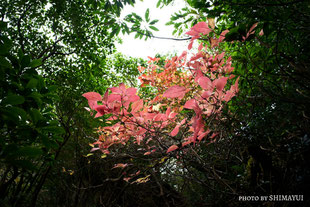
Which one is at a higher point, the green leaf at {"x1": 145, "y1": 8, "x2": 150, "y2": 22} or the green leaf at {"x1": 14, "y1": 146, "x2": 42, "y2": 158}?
the green leaf at {"x1": 145, "y1": 8, "x2": 150, "y2": 22}

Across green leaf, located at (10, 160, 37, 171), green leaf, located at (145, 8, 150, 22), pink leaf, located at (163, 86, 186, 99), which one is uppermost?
green leaf, located at (145, 8, 150, 22)

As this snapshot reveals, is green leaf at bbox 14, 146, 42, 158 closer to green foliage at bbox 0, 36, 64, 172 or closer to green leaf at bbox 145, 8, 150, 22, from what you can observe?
green foliage at bbox 0, 36, 64, 172

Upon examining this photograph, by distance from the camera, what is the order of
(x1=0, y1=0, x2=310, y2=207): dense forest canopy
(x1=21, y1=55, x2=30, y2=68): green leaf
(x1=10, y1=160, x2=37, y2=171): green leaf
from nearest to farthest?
1. (x1=10, y1=160, x2=37, y2=171): green leaf
2. (x1=0, y1=0, x2=310, y2=207): dense forest canopy
3. (x1=21, y1=55, x2=30, y2=68): green leaf

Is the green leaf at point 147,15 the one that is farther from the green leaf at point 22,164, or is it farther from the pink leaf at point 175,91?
the green leaf at point 22,164

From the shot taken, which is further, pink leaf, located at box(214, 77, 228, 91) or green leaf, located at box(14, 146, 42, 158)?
pink leaf, located at box(214, 77, 228, 91)

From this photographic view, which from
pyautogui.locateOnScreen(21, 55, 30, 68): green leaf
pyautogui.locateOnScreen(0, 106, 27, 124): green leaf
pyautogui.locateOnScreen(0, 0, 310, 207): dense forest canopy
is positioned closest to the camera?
pyautogui.locateOnScreen(0, 106, 27, 124): green leaf

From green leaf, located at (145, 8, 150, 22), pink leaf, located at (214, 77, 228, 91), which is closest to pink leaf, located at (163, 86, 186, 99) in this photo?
pink leaf, located at (214, 77, 228, 91)

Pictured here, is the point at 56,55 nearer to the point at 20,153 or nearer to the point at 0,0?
the point at 0,0

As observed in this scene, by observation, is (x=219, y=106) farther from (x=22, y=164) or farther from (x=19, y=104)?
(x=19, y=104)

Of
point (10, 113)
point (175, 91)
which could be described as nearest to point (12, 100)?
point (10, 113)

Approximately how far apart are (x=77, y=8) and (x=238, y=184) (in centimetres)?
440

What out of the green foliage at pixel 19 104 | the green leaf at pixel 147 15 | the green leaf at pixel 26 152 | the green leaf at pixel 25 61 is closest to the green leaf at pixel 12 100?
the green foliage at pixel 19 104

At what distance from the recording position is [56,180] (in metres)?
4.73

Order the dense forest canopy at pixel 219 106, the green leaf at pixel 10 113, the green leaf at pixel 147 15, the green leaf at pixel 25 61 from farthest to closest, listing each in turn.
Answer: the green leaf at pixel 147 15 → the green leaf at pixel 25 61 → the dense forest canopy at pixel 219 106 → the green leaf at pixel 10 113
